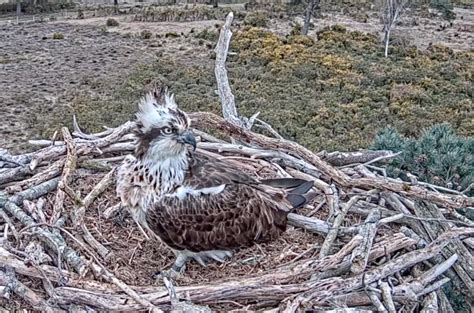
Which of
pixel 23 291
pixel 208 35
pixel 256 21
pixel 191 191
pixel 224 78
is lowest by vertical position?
pixel 208 35

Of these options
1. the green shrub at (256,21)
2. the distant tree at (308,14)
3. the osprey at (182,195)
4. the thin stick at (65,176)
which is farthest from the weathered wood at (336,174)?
the green shrub at (256,21)

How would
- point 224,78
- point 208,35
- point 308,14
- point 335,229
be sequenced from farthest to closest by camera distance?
1. point 308,14
2. point 208,35
3. point 224,78
4. point 335,229

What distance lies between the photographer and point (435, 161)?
5.09 m

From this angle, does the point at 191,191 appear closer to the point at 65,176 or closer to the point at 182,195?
the point at 182,195

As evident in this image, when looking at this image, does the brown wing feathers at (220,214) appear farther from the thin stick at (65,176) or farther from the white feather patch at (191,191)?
the thin stick at (65,176)

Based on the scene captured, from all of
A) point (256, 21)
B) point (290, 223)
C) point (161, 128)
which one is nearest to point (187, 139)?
point (161, 128)

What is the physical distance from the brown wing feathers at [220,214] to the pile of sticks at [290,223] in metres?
0.25

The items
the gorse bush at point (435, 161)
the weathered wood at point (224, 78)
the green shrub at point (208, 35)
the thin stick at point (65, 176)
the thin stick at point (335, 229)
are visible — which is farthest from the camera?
the green shrub at point (208, 35)

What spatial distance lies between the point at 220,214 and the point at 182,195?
0.80 ft

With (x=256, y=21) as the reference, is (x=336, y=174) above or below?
above

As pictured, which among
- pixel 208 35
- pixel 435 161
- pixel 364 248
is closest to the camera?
pixel 364 248

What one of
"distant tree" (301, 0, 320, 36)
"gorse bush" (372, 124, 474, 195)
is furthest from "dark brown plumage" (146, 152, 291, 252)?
"distant tree" (301, 0, 320, 36)

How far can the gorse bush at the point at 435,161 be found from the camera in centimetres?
504

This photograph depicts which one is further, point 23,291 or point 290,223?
point 290,223
